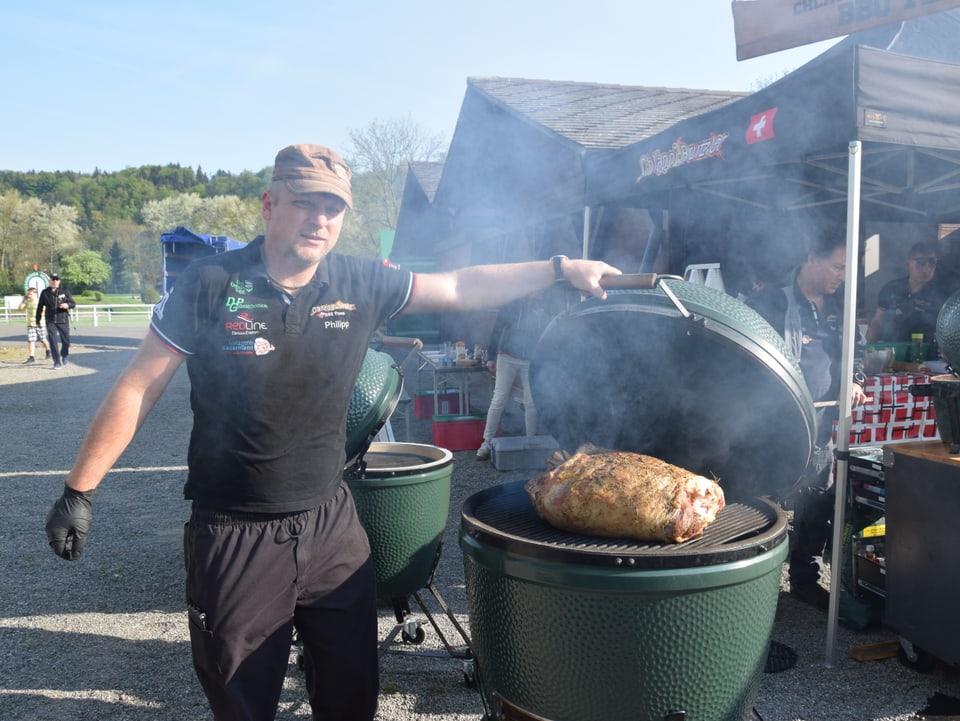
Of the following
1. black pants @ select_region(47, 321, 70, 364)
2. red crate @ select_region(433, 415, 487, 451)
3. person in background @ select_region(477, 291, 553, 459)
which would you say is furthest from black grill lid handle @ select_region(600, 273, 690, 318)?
black pants @ select_region(47, 321, 70, 364)

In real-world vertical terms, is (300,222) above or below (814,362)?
above

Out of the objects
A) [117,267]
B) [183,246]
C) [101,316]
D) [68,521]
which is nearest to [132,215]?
[117,267]

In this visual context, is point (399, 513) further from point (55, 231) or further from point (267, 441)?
point (55, 231)

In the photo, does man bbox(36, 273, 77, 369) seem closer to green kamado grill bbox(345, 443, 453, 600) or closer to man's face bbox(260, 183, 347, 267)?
green kamado grill bbox(345, 443, 453, 600)

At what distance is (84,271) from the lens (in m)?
65.9

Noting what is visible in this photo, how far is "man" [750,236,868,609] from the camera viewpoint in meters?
3.81

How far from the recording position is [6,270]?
50.6m

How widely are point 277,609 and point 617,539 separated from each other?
1.07m

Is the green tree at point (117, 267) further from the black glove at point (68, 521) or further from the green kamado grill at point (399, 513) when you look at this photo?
the black glove at point (68, 521)

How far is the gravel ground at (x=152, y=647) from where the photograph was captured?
3.06 metres

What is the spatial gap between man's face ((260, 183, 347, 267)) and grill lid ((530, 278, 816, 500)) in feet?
2.76

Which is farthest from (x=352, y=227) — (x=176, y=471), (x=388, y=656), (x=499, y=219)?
(x=388, y=656)

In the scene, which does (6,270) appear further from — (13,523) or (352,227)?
(13,523)

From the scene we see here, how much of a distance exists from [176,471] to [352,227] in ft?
125
